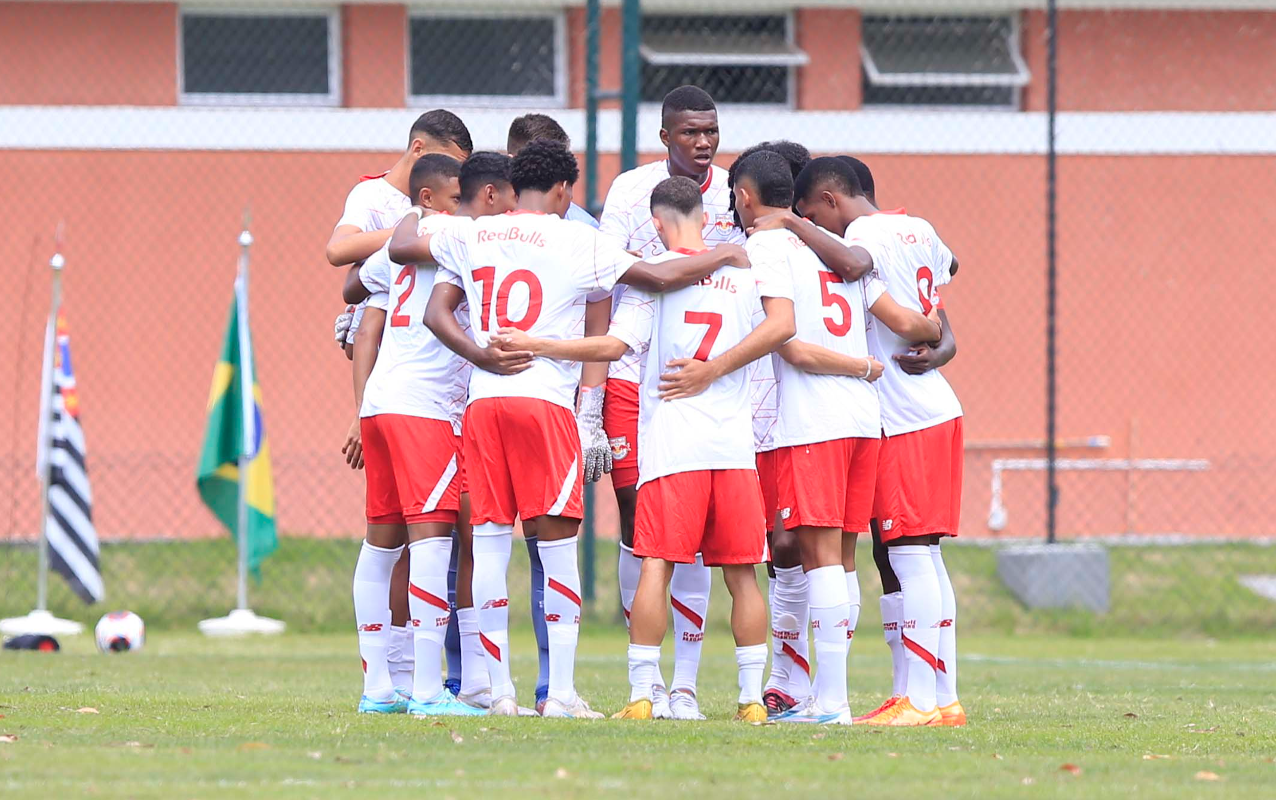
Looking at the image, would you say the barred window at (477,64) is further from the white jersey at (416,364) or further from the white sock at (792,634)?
the white sock at (792,634)

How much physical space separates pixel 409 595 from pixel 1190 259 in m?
12.0

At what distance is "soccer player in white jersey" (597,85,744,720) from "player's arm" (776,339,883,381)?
69cm

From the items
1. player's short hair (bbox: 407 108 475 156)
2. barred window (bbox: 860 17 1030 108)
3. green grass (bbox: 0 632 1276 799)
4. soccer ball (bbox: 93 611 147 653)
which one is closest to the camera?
green grass (bbox: 0 632 1276 799)

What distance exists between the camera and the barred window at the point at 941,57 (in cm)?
1727

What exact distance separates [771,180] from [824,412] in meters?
0.93

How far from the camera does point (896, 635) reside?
736cm

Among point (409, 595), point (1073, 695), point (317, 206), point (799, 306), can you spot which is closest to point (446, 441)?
point (409, 595)

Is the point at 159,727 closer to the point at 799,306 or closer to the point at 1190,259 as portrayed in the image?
the point at 799,306

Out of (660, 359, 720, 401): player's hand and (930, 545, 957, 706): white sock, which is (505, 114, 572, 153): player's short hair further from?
(930, 545, 957, 706): white sock

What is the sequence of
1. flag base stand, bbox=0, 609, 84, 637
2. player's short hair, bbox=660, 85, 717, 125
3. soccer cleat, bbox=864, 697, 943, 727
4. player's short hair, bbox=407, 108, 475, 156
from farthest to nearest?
flag base stand, bbox=0, 609, 84, 637
player's short hair, bbox=407, 108, 475, 156
player's short hair, bbox=660, 85, 717, 125
soccer cleat, bbox=864, 697, 943, 727

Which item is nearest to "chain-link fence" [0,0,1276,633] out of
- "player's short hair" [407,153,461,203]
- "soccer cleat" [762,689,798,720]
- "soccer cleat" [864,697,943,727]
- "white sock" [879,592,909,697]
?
"player's short hair" [407,153,461,203]

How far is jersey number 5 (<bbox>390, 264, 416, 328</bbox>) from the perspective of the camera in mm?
7043

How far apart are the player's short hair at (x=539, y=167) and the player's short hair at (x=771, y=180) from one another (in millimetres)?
710

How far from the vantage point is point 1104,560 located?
13.9m
